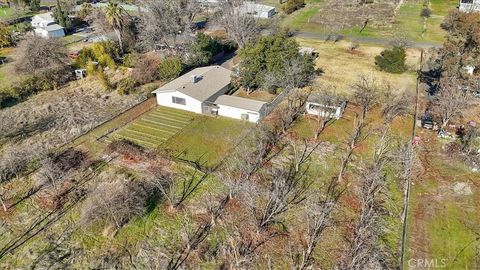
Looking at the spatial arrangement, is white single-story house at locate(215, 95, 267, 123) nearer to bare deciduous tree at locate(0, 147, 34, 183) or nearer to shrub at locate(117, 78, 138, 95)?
shrub at locate(117, 78, 138, 95)

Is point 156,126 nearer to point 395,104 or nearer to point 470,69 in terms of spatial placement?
point 395,104

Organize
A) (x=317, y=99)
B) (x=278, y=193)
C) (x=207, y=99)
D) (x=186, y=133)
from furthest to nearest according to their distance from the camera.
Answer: (x=207, y=99), (x=317, y=99), (x=186, y=133), (x=278, y=193)

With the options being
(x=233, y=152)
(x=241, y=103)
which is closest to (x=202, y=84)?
(x=241, y=103)

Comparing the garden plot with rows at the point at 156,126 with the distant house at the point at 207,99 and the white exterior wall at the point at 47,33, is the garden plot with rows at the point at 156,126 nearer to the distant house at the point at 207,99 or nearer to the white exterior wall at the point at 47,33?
the distant house at the point at 207,99

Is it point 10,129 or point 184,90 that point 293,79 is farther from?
point 10,129

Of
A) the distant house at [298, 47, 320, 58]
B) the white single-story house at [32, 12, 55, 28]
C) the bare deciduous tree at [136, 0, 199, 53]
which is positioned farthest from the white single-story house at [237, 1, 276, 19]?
the white single-story house at [32, 12, 55, 28]

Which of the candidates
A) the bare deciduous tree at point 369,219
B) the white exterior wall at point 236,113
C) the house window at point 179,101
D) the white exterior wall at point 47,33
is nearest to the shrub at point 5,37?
the white exterior wall at point 47,33

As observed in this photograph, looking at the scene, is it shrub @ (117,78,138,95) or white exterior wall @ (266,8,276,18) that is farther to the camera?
white exterior wall @ (266,8,276,18)
